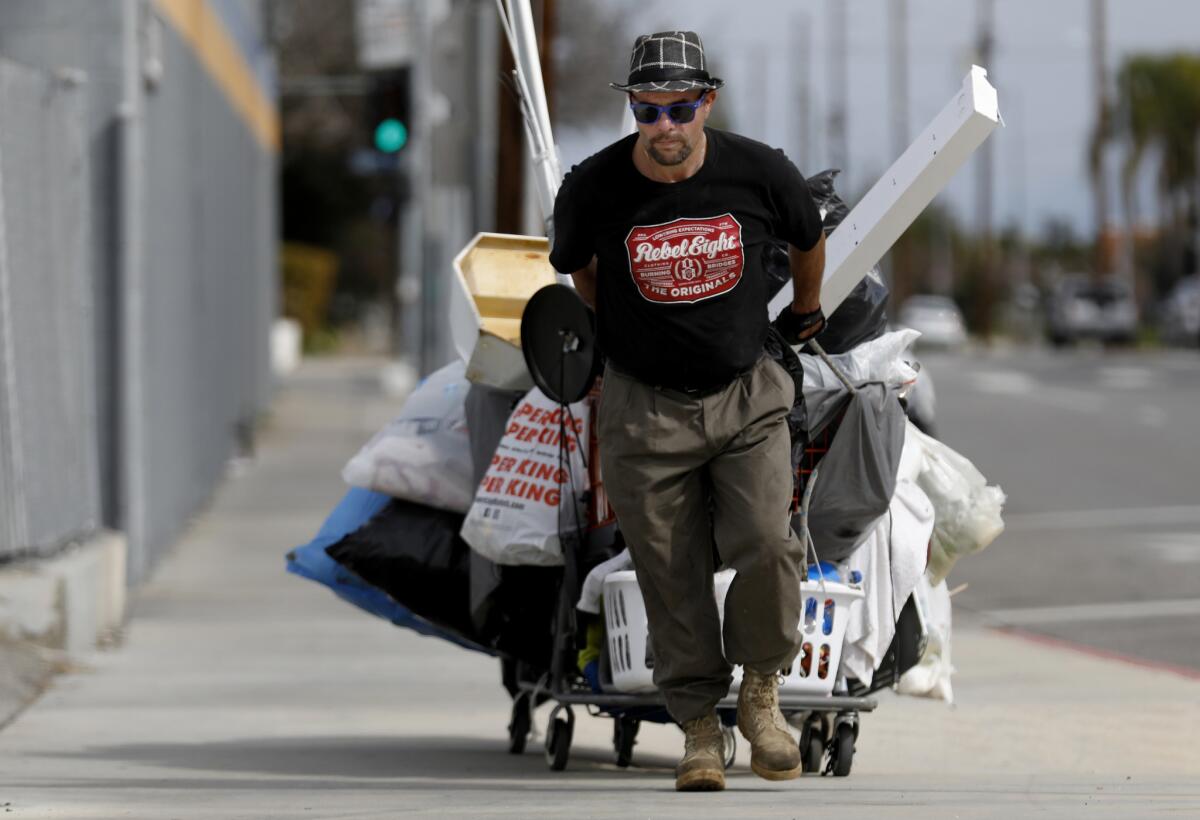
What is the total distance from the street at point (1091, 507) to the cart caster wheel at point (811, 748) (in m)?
4.27

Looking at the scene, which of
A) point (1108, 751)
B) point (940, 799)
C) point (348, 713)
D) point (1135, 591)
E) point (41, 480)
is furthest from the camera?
point (1135, 591)

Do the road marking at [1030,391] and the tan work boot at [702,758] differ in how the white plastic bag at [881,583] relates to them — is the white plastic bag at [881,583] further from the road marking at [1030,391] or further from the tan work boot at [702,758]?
the road marking at [1030,391]

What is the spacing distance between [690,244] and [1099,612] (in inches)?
294

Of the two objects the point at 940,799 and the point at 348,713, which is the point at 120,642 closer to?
the point at 348,713

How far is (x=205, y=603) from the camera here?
Result: 1280 centimetres

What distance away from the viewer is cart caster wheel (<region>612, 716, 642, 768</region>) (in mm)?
7504

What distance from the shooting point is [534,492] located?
22.6 ft

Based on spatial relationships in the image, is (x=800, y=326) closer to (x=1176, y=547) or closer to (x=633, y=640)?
(x=633, y=640)

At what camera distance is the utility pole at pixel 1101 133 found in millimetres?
71812

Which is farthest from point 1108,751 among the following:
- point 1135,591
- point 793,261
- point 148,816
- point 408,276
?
point 408,276

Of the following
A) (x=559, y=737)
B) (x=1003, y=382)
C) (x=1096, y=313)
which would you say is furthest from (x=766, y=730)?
(x=1096, y=313)

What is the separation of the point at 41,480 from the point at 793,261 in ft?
16.9

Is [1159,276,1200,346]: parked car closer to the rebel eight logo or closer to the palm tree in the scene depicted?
the palm tree

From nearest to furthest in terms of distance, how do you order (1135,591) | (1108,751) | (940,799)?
(940,799) < (1108,751) < (1135,591)
